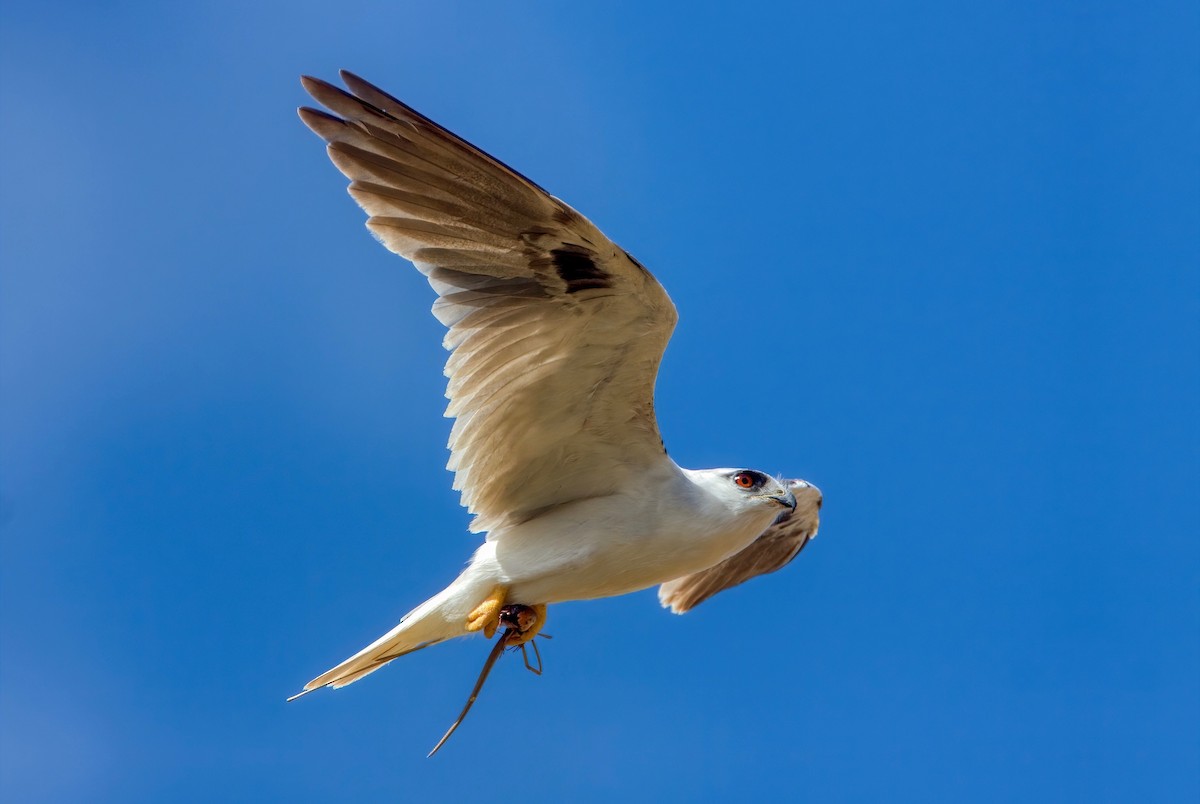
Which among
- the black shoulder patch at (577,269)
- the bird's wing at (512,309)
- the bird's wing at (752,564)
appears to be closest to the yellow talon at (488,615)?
the bird's wing at (512,309)

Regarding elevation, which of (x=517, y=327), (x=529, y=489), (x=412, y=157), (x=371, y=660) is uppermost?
(x=412, y=157)

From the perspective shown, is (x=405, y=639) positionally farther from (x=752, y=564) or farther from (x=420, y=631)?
(x=752, y=564)

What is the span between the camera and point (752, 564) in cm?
1052

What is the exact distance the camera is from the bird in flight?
24.2 feet

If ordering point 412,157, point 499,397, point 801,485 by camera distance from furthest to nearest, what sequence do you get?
point 801,485, point 499,397, point 412,157

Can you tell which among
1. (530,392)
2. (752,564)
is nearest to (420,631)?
(530,392)

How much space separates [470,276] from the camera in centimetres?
772

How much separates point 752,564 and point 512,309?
3.89 metres

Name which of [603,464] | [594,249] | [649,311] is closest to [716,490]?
[603,464]

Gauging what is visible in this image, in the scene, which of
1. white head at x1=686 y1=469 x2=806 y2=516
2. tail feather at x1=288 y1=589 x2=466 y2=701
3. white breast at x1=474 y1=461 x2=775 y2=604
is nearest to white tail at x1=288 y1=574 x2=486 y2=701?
tail feather at x1=288 y1=589 x2=466 y2=701

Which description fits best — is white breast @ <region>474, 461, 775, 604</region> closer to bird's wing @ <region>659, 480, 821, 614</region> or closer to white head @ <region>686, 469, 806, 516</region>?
white head @ <region>686, 469, 806, 516</region>

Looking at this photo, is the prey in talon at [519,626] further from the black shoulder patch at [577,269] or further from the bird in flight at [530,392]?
the black shoulder patch at [577,269]

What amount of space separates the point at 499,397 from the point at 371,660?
1989 millimetres

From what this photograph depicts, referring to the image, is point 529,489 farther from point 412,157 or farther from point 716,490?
point 412,157
